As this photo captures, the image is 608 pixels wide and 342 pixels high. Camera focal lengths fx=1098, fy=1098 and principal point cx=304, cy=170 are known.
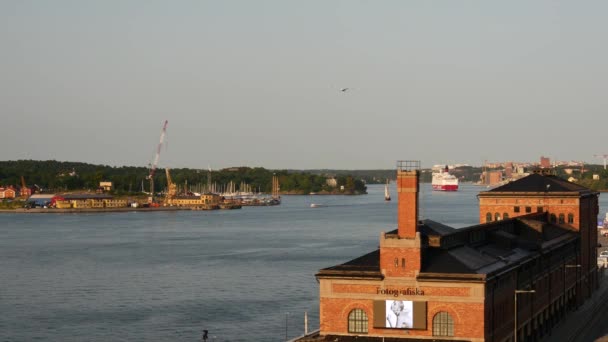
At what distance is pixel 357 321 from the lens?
49438mm

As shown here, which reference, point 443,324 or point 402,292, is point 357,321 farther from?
point 443,324

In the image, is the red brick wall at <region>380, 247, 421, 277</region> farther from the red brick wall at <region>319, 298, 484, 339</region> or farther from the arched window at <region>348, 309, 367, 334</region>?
the arched window at <region>348, 309, 367, 334</region>

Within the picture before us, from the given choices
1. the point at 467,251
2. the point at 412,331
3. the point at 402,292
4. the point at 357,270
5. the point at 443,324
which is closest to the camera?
the point at 443,324

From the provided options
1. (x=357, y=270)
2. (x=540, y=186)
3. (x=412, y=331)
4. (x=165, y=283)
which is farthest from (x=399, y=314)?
(x=165, y=283)

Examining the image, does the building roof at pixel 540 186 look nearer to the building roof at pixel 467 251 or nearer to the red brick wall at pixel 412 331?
the building roof at pixel 467 251

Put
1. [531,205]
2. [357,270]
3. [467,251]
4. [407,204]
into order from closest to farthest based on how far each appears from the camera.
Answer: [357,270]
[407,204]
[467,251]
[531,205]

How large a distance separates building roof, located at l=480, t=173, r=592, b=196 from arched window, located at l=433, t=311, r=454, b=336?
3300 cm

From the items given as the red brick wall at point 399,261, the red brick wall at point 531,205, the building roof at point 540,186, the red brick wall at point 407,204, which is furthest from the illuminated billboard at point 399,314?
the building roof at point 540,186

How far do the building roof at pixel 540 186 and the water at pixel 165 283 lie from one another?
17033mm

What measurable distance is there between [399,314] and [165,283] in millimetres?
48834

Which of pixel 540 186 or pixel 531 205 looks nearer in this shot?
pixel 531 205

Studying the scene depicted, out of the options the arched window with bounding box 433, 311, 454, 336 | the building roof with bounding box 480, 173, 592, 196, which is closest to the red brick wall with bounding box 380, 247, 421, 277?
the arched window with bounding box 433, 311, 454, 336

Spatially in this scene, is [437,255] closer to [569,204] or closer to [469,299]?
[469,299]

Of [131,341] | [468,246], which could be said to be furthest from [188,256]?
[468,246]
